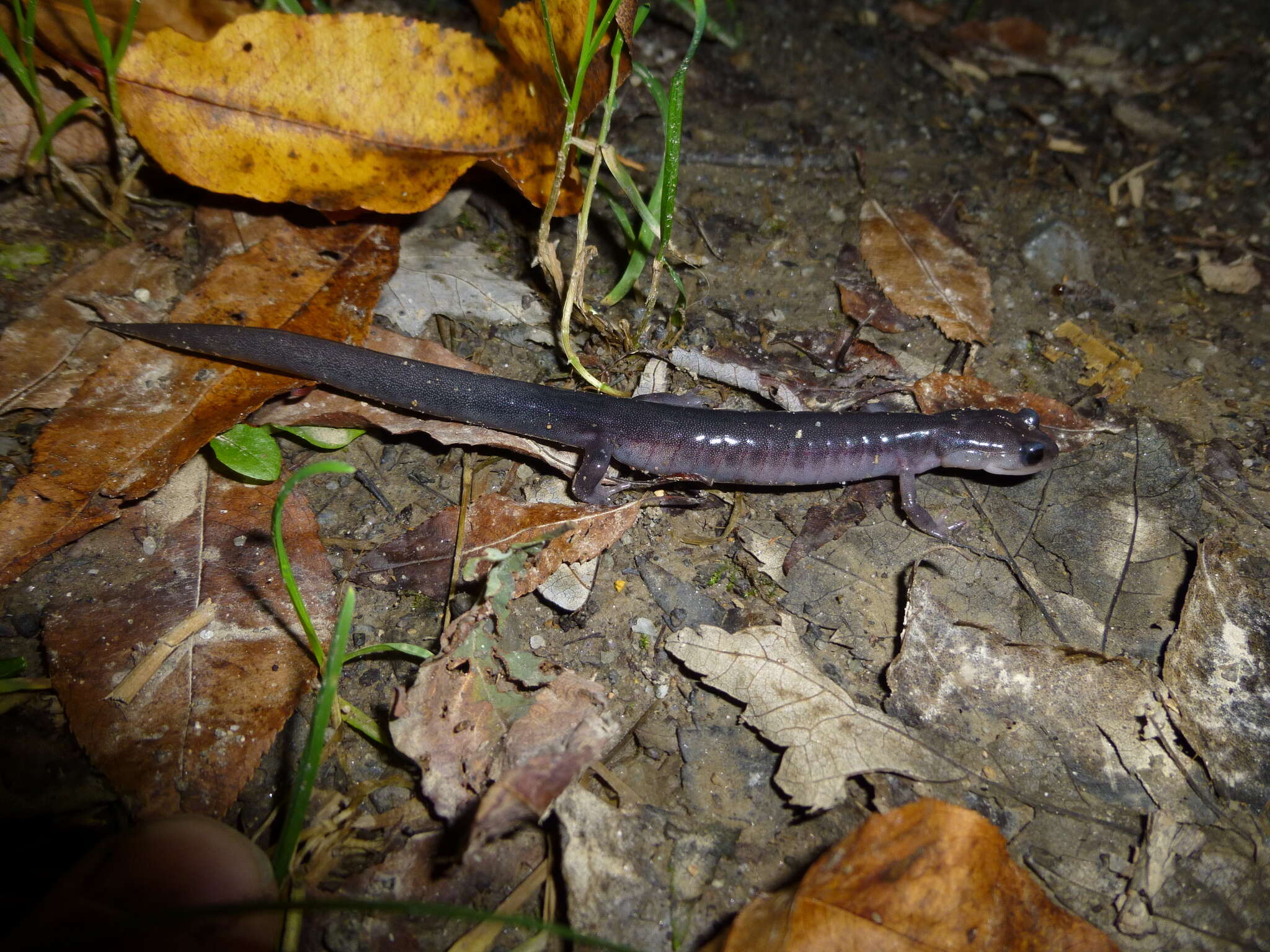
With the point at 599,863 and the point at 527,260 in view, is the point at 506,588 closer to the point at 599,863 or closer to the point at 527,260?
the point at 599,863

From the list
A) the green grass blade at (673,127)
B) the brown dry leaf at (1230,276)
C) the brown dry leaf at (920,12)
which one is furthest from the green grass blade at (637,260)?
the brown dry leaf at (920,12)

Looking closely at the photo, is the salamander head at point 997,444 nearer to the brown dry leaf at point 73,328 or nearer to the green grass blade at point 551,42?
the green grass blade at point 551,42

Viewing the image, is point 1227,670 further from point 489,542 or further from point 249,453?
point 249,453

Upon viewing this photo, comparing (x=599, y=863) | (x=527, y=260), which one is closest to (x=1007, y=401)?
(x=527, y=260)

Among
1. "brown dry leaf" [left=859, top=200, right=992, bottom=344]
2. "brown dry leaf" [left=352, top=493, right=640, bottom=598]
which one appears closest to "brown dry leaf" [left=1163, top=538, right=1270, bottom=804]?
"brown dry leaf" [left=859, top=200, right=992, bottom=344]

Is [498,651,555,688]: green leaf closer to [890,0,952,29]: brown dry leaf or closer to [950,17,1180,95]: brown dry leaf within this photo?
[950,17,1180,95]: brown dry leaf

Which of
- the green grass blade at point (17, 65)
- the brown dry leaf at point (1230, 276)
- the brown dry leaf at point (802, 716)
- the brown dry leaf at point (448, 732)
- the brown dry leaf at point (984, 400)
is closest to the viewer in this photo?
the brown dry leaf at point (448, 732)
